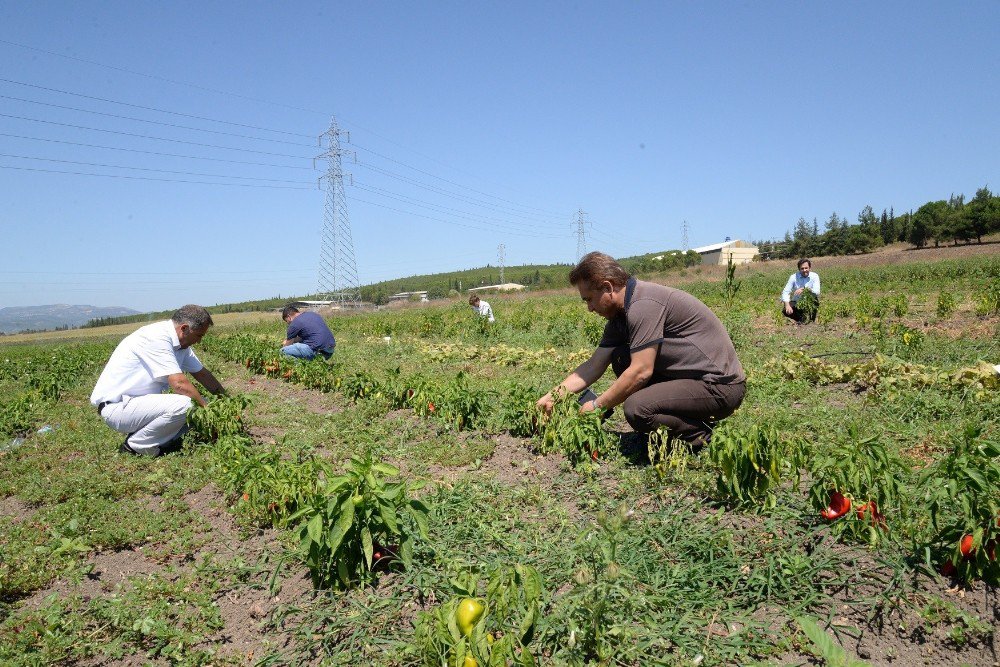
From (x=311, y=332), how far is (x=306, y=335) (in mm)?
121

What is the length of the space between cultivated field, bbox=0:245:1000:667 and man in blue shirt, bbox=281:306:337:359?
4040 millimetres

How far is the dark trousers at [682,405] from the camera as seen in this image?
13.5 ft

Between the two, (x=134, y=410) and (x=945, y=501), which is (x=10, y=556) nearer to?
(x=134, y=410)

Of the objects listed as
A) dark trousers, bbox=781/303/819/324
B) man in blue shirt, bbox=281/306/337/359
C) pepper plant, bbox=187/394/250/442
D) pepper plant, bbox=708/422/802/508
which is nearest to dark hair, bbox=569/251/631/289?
pepper plant, bbox=708/422/802/508

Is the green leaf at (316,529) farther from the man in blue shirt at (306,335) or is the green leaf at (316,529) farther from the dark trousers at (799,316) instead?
the dark trousers at (799,316)

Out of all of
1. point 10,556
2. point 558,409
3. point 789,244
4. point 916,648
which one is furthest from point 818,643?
point 789,244

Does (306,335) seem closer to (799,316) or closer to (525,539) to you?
(525,539)

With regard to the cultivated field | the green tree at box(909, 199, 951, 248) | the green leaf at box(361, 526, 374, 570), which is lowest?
the cultivated field

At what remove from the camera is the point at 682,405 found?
162 inches

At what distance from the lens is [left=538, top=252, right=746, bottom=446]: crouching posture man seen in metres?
4.05

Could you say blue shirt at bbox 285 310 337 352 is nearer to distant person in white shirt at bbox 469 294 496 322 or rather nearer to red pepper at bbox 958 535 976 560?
distant person in white shirt at bbox 469 294 496 322

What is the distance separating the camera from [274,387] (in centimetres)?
966

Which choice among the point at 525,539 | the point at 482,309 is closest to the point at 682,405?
the point at 525,539

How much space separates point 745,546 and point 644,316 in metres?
1.59
